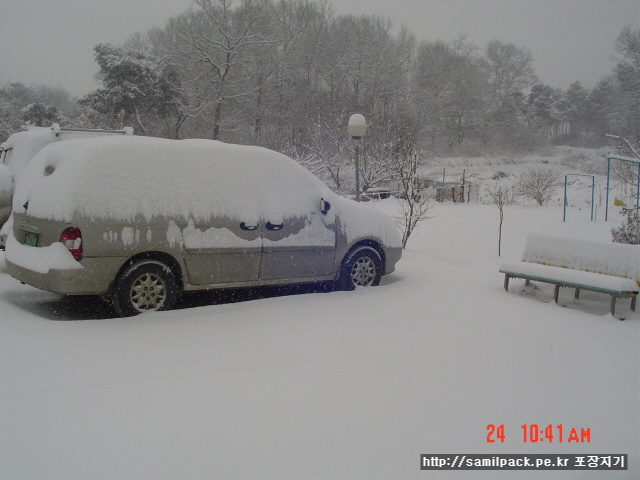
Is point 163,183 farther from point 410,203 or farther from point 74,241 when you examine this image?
point 410,203

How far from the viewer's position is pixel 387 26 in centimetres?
5019

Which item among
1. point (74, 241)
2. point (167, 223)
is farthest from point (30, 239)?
point (167, 223)

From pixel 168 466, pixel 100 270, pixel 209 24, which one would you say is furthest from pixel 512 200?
pixel 209 24

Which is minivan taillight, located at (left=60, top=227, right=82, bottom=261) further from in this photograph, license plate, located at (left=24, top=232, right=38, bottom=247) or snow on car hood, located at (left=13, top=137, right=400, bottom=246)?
license plate, located at (left=24, top=232, right=38, bottom=247)

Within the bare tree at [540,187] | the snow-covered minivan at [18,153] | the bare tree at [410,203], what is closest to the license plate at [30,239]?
the snow-covered minivan at [18,153]

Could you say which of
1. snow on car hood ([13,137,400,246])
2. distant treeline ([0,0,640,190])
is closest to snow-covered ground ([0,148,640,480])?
snow on car hood ([13,137,400,246])

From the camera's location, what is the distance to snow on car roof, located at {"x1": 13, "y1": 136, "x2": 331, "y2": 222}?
4.94 metres

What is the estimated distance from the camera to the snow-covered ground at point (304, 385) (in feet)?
8.61

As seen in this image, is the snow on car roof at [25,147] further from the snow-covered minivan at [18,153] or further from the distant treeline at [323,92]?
the distant treeline at [323,92]

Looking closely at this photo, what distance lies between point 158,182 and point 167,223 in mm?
451

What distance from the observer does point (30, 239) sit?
16.7 feet

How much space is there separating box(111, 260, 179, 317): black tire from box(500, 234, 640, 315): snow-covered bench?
4100mm

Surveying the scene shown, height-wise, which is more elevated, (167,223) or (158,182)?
(158,182)
